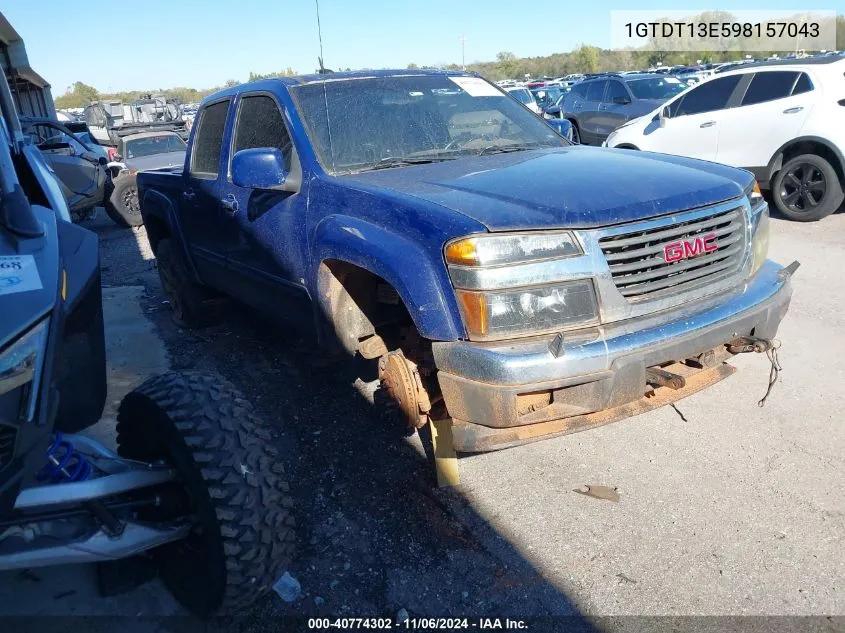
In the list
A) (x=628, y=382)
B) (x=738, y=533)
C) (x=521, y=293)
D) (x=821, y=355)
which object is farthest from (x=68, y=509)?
(x=821, y=355)

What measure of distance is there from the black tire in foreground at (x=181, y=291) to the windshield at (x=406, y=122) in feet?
7.04

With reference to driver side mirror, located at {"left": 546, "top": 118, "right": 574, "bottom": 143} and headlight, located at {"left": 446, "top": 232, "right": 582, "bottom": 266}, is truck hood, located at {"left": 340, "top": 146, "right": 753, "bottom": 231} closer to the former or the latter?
headlight, located at {"left": 446, "top": 232, "right": 582, "bottom": 266}

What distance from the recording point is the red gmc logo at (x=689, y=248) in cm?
260

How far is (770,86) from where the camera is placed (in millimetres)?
7871

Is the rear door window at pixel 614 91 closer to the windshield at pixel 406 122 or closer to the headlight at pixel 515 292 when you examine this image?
the windshield at pixel 406 122

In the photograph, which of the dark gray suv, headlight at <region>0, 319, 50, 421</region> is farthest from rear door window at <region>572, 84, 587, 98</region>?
headlight at <region>0, 319, 50, 421</region>

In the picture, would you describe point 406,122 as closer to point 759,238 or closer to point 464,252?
point 464,252

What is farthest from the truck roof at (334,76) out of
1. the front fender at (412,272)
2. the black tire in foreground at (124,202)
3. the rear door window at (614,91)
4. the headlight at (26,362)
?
the rear door window at (614,91)

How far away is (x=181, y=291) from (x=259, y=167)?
245 centimetres

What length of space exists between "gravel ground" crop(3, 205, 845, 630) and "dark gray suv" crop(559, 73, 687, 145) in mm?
9072

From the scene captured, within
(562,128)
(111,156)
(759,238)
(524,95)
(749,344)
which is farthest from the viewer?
(524,95)

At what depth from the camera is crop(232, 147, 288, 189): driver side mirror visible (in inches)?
126

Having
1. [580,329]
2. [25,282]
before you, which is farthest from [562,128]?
[25,282]

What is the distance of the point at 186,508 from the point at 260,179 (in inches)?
66.5
